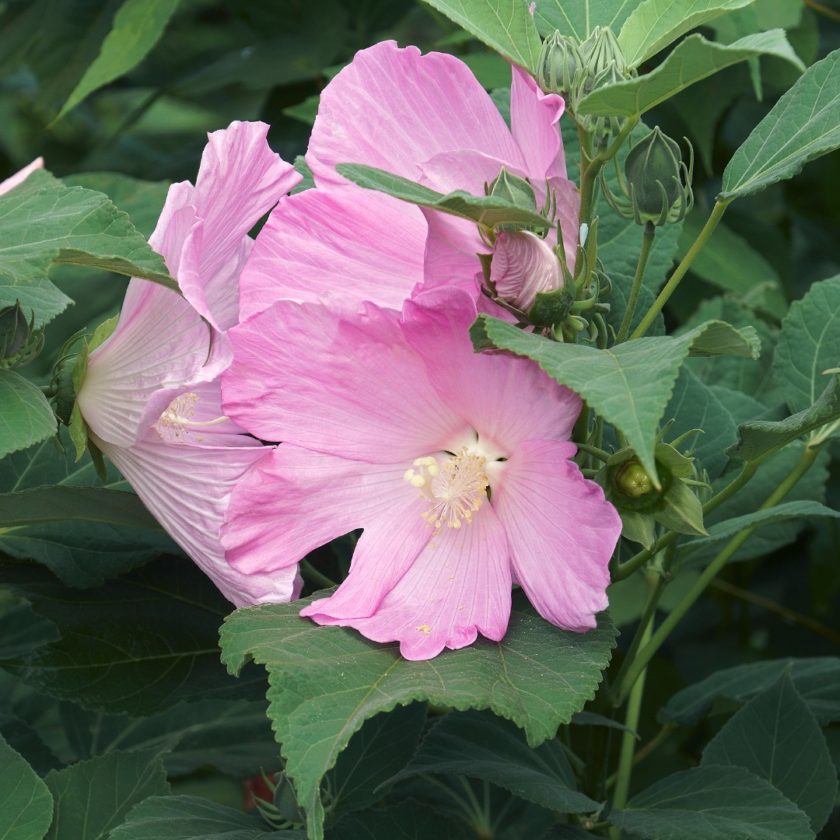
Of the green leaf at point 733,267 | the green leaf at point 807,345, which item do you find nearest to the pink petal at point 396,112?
the green leaf at point 807,345

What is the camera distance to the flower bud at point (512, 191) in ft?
2.24

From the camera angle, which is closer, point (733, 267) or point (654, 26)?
point (654, 26)

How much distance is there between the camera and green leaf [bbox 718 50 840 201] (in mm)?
734

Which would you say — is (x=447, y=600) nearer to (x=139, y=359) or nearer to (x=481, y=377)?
(x=481, y=377)

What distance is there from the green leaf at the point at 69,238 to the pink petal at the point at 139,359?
69 millimetres

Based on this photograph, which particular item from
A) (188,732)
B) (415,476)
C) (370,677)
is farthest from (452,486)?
(188,732)

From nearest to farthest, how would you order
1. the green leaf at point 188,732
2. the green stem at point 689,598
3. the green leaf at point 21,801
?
1. the green leaf at point 21,801
2. the green stem at point 689,598
3. the green leaf at point 188,732

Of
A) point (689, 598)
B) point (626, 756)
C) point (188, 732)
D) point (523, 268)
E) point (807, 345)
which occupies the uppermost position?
point (523, 268)

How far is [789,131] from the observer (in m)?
0.77

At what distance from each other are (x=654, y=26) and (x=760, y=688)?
0.57 metres

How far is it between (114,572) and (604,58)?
492mm

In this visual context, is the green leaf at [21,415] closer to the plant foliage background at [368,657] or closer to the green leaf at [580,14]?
the plant foliage background at [368,657]

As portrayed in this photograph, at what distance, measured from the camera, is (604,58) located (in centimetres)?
71

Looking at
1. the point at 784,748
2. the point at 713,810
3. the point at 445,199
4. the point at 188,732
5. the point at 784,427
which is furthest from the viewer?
the point at 188,732
